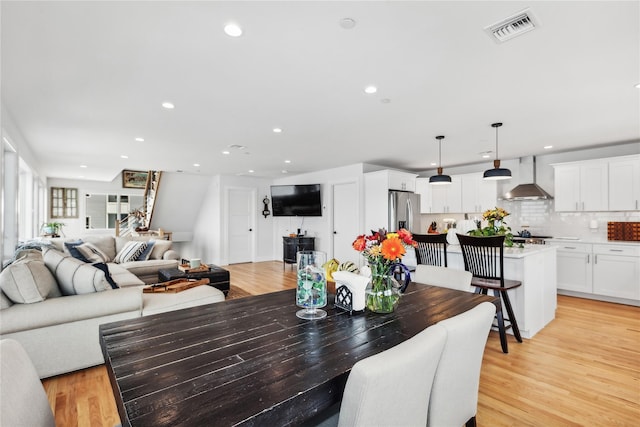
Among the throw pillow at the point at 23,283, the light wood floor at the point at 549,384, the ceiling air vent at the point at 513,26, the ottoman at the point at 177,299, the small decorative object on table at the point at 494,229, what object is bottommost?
the light wood floor at the point at 549,384

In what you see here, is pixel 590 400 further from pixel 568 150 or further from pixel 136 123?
pixel 136 123

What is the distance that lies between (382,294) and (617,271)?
501 centimetres

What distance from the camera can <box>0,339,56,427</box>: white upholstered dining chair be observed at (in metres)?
0.77

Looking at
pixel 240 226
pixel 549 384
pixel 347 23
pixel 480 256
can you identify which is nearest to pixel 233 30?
pixel 347 23

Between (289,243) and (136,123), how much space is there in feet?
14.5

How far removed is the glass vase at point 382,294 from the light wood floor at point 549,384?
3.51 ft

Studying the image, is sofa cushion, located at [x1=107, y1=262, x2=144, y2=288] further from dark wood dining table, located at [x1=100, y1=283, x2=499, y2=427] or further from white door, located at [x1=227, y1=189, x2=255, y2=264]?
white door, located at [x1=227, y1=189, x2=255, y2=264]

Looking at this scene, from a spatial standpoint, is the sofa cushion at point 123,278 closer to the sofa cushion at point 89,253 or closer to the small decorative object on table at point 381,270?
the sofa cushion at point 89,253

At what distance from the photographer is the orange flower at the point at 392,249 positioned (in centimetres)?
152

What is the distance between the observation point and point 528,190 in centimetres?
551

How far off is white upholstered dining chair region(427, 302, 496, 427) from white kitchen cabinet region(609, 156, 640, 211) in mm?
5126

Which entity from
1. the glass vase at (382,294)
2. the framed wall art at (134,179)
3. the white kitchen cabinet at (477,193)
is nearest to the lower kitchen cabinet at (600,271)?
the white kitchen cabinet at (477,193)

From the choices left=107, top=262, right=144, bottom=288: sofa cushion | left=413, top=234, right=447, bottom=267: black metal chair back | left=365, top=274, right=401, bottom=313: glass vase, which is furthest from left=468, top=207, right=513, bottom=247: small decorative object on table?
left=107, top=262, right=144, bottom=288: sofa cushion

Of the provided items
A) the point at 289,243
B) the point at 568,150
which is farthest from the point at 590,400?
the point at 289,243
